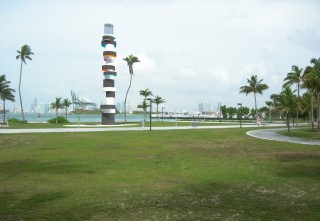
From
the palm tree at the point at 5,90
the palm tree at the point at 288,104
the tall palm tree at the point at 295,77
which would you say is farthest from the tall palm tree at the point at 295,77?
the palm tree at the point at 5,90

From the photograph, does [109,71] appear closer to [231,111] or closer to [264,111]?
[231,111]

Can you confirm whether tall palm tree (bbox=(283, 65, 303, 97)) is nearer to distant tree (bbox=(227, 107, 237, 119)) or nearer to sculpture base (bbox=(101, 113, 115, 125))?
sculpture base (bbox=(101, 113, 115, 125))

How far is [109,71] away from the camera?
179 feet

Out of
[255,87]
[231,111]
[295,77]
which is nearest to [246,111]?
[231,111]

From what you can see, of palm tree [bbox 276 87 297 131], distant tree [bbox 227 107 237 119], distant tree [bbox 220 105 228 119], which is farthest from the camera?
distant tree [bbox 220 105 228 119]

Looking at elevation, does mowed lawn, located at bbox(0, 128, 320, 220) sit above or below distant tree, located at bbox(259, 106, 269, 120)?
below

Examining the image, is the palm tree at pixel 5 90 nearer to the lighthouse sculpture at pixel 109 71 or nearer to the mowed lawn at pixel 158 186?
the lighthouse sculpture at pixel 109 71

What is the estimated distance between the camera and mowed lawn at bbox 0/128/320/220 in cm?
775

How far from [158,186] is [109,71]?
45.7 metres

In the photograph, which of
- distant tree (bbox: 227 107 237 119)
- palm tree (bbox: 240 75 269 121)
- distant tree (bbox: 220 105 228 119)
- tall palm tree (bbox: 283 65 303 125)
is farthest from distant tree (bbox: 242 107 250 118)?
tall palm tree (bbox: 283 65 303 125)

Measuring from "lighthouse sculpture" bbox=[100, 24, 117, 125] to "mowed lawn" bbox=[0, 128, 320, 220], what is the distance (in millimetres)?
37481

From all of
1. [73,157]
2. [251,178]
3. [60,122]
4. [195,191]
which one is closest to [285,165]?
[251,178]

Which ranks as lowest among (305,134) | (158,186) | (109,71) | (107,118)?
(158,186)

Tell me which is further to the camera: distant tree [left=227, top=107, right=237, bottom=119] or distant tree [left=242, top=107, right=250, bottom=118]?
distant tree [left=242, top=107, right=250, bottom=118]
